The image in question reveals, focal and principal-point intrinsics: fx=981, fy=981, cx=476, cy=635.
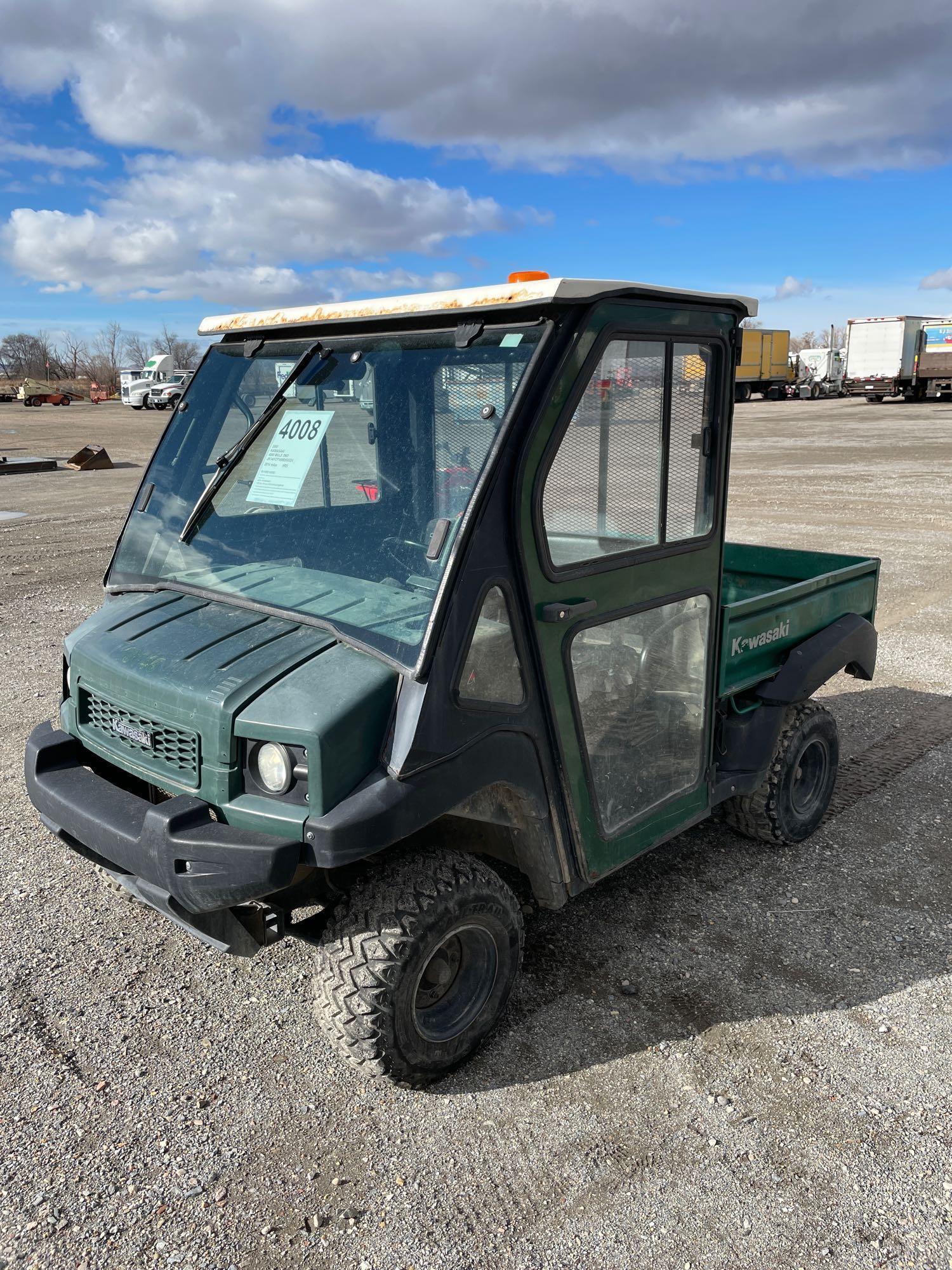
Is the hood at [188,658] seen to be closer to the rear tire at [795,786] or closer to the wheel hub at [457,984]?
the wheel hub at [457,984]

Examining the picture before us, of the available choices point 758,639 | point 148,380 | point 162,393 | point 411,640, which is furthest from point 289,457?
point 148,380

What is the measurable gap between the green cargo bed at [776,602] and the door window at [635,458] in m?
0.54

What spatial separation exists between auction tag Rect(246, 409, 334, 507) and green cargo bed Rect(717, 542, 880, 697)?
62.8 inches

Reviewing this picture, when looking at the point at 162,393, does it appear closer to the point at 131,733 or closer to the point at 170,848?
the point at 131,733

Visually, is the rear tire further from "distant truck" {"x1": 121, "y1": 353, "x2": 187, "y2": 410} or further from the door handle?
"distant truck" {"x1": 121, "y1": 353, "x2": 187, "y2": 410}

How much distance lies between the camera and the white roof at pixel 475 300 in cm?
263

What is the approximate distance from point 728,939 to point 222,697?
7.02ft

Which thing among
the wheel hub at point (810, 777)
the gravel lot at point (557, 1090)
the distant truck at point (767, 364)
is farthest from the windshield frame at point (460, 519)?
the distant truck at point (767, 364)

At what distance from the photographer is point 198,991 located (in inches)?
130

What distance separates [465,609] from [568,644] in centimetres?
45

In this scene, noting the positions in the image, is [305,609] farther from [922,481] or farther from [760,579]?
[922,481]

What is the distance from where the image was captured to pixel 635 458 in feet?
10.2

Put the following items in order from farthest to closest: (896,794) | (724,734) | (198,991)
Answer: (896,794)
(724,734)
(198,991)

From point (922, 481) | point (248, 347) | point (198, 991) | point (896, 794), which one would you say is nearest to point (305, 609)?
point (248, 347)
